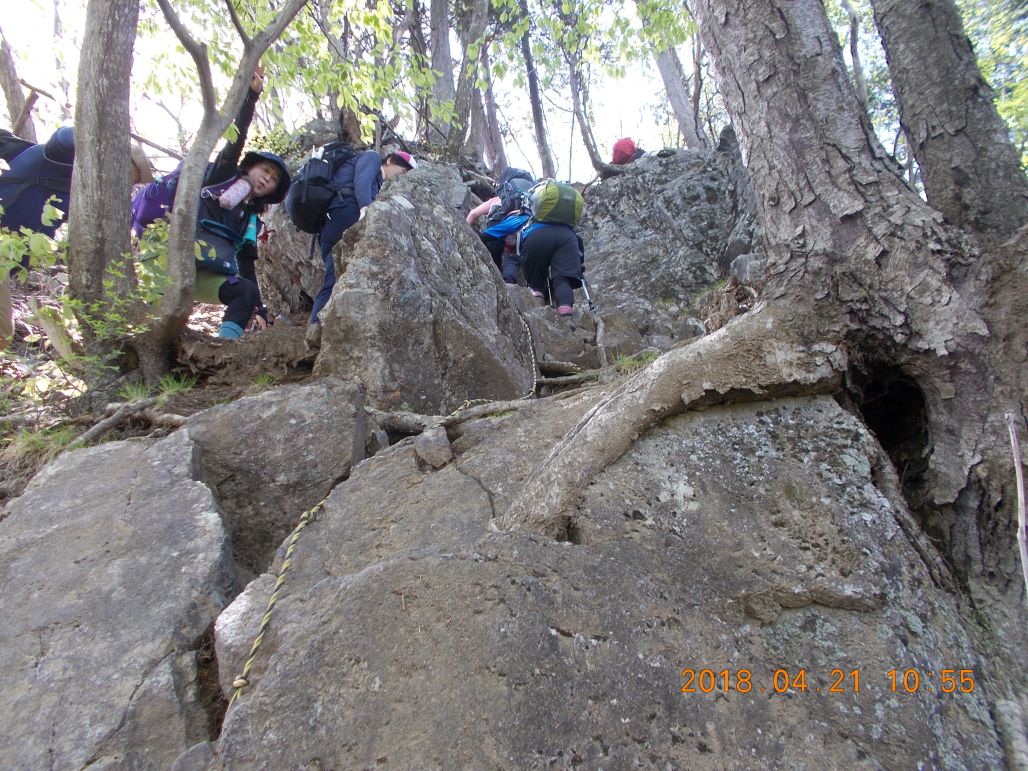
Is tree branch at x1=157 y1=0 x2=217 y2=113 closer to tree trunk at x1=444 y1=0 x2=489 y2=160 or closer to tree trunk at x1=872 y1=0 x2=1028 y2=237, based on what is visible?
tree trunk at x1=872 y1=0 x2=1028 y2=237

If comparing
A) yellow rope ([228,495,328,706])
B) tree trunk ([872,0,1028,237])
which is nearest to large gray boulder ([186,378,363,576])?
yellow rope ([228,495,328,706])

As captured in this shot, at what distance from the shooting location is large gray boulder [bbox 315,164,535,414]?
4.21 m

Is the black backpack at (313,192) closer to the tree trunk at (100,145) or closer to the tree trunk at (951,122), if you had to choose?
the tree trunk at (100,145)

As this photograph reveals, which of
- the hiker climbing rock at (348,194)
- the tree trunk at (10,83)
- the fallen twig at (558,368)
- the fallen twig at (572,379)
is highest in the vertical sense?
the tree trunk at (10,83)

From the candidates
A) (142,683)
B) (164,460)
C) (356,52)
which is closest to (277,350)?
(164,460)

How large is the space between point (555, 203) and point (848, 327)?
168 inches

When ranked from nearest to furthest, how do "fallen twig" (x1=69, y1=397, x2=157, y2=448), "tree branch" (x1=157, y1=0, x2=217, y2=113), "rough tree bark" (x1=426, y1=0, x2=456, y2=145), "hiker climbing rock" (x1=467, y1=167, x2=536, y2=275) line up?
"fallen twig" (x1=69, y1=397, x2=157, y2=448)
"tree branch" (x1=157, y1=0, x2=217, y2=113)
"hiker climbing rock" (x1=467, y1=167, x2=536, y2=275)
"rough tree bark" (x1=426, y1=0, x2=456, y2=145)

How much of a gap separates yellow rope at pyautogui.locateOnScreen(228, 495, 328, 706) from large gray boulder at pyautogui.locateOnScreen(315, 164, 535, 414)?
56.4 inches

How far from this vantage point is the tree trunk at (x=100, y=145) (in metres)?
4.04

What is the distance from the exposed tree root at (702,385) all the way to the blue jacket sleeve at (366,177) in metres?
3.92

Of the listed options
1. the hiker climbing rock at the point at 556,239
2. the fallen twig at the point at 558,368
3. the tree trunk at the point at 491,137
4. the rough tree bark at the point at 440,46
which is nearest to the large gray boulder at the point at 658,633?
the fallen twig at the point at 558,368

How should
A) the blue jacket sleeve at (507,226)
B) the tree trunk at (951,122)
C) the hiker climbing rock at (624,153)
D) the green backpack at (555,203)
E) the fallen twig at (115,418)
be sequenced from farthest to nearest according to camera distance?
the hiker climbing rock at (624,153)
the blue jacket sleeve at (507,226)
the green backpack at (555,203)
the fallen twig at (115,418)
the tree trunk at (951,122)
